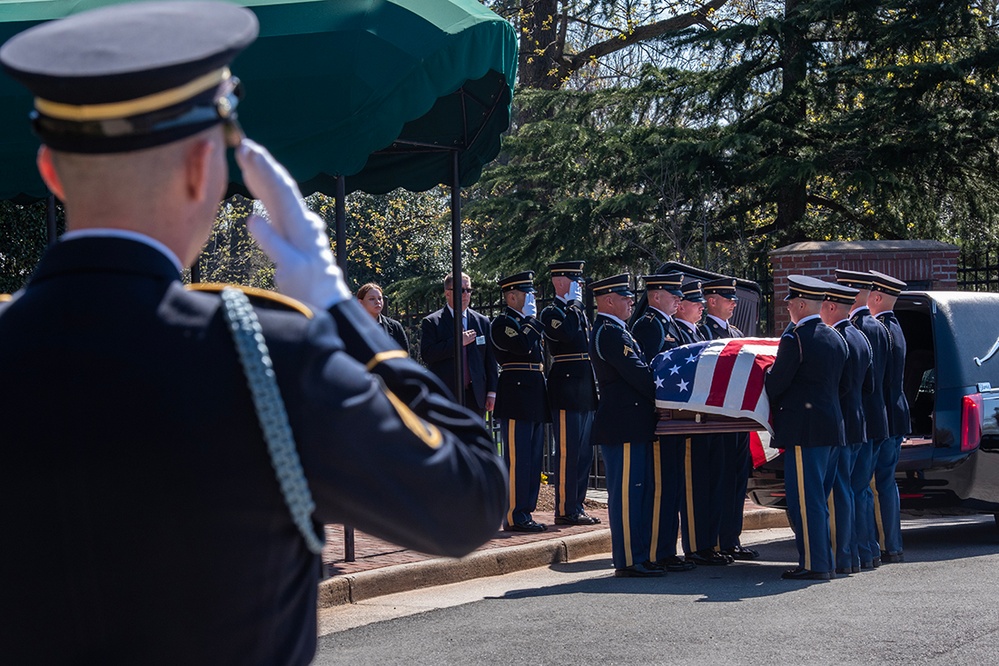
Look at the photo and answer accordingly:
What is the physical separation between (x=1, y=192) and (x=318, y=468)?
7.41m

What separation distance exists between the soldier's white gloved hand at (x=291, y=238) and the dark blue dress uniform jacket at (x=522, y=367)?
9286 mm

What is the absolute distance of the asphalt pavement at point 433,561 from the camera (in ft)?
27.3

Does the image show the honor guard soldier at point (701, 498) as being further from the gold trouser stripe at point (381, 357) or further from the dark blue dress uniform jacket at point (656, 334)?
the gold trouser stripe at point (381, 357)

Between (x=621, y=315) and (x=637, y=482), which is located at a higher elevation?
(x=621, y=315)

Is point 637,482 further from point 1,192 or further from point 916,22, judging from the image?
point 916,22

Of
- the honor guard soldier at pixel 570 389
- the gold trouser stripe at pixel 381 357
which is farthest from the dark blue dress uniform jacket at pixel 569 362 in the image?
the gold trouser stripe at pixel 381 357

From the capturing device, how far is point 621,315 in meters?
9.70

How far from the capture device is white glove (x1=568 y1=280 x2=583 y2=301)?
432 inches

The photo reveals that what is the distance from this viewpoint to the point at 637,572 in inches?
360

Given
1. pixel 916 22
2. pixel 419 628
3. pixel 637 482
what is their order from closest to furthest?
A: pixel 419 628, pixel 637 482, pixel 916 22

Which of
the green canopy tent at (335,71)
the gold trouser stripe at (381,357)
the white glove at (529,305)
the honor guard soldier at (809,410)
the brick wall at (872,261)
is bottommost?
the honor guard soldier at (809,410)

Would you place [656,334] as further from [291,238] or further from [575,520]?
[291,238]

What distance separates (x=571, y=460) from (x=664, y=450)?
1.61 metres

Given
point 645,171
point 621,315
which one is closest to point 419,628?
point 621,315
